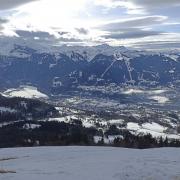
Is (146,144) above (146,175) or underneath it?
underneath

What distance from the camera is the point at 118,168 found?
118 ft

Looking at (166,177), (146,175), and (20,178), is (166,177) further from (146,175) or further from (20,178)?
(20,178)

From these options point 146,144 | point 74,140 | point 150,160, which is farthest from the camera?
point 74,140

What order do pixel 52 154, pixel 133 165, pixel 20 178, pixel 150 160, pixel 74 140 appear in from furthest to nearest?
1. pixel 74 140
2. pixel 52 154
3. pixel 150 160
4. pixel 133 165
5. pixel 20 178

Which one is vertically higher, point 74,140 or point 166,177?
point 166,177

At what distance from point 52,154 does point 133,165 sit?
18078 millimetres

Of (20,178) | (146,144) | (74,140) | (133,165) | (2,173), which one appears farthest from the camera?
(74,140)

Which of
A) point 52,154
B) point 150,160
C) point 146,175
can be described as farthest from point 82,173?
point 52,154

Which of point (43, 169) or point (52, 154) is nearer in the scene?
point (43, 169)

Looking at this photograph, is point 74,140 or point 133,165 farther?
point 74,140

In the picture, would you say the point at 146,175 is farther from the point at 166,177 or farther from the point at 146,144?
the point at 146,144

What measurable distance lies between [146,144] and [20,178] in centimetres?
7888

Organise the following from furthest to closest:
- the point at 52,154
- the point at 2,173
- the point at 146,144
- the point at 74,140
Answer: the point at 74,140
the point at 146,144
the point at 52,154
the point at 2,173

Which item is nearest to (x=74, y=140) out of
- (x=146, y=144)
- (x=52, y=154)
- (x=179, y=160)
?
(x=146, y=144)
